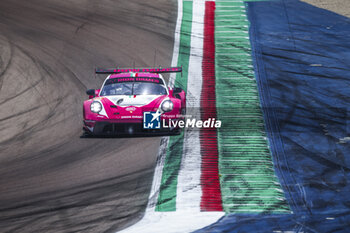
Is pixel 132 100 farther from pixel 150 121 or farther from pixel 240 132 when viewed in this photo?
pixel 240 132

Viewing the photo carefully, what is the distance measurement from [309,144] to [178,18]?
1106cm

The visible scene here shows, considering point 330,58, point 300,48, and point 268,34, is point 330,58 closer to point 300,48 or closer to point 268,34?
point 300,48

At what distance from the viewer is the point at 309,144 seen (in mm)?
10906

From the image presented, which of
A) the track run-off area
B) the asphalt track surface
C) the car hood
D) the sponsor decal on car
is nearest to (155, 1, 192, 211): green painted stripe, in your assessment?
the track run-off area

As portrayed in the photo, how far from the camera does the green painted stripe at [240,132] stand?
8.41 meters

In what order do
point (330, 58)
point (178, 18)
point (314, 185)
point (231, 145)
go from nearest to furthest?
point (314, 185), point (231, 145), point (330, 58), point (178, 18)

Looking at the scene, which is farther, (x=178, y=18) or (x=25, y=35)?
(x=178, y=18)

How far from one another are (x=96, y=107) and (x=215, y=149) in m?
2.59

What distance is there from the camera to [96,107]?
36.0 ft

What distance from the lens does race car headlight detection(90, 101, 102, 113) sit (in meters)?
10.9

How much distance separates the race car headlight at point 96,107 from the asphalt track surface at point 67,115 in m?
0.70

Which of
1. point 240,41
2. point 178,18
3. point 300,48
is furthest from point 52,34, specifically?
point 300,48

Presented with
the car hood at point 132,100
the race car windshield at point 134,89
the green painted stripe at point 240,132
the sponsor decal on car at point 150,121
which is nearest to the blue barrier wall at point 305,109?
the green painted stripe at point 240,132

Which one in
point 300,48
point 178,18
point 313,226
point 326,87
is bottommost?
point 313,226
